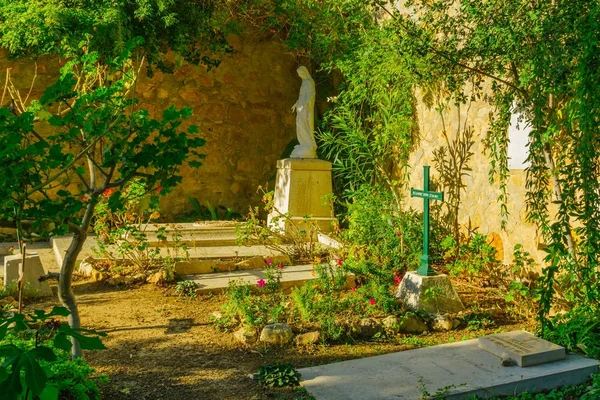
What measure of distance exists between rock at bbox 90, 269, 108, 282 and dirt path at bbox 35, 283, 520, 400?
1.64 ft

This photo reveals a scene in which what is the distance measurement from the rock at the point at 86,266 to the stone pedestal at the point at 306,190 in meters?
2.26

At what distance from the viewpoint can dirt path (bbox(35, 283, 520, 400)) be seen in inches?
127

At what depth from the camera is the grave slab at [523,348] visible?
3.32 m

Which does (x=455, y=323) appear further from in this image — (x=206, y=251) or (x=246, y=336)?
(x=206, y=251)

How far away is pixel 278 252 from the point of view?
6.50 meters

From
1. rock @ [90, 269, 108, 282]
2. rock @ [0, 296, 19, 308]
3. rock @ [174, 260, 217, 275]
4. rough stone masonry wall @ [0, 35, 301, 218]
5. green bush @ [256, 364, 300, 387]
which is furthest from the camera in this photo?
rough stone masonry wall @ [0, 35, 301, 218]

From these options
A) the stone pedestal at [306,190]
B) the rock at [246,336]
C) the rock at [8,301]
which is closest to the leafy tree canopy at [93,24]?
the stone pedestal at [306,190]

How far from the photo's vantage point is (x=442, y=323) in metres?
4.36

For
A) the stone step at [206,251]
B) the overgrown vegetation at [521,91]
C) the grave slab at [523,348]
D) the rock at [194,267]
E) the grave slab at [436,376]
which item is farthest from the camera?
the stone step at [206,251]

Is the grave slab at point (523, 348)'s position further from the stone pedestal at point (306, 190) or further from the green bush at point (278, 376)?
the stone pedestal at point (306, 190)

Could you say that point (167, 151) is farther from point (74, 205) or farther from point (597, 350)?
point (597, 350)

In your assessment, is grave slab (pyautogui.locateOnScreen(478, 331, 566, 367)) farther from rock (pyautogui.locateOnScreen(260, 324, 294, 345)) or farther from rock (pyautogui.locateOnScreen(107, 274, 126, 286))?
rock (pyautogui.locateOnScreen(107, 274, 126, 286))

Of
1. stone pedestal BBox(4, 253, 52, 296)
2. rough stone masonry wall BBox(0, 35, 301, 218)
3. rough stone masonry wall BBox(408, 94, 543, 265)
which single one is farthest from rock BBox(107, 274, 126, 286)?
rough stone masonry wall BBox(0, 35, 301, 218)

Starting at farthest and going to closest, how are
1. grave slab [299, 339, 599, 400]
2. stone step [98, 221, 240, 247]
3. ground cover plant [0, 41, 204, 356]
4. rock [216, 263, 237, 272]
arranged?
stone step [98, 221, 240, 247] < rock [216, 263, 237, 272] < grave slab [299, 339, 599, 400] < ground cover plant [0, 41, 204, 356]
